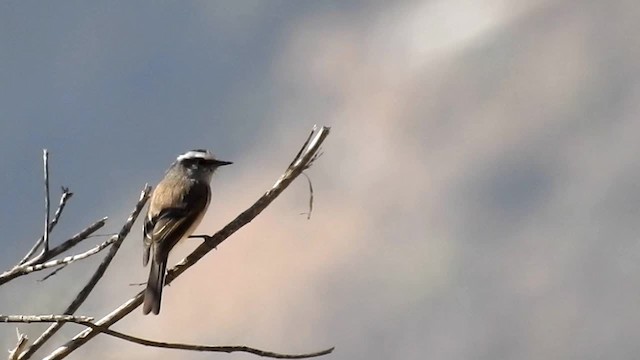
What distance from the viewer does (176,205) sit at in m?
3.20

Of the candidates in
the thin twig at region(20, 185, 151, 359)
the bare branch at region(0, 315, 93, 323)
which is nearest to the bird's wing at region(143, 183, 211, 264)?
the thin twig at region(20, 185, 151, 359)

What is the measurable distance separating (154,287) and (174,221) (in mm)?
795

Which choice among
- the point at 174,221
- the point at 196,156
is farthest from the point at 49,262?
the point at 196,156

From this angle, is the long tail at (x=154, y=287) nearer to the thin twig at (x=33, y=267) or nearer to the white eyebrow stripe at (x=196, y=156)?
the thin twig at (x=33, y=267)

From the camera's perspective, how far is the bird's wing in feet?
9.71

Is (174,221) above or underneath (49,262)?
above

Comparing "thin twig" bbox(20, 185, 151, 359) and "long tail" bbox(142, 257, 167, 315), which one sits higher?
"long tail" bbox(142, 257, 167, 315)

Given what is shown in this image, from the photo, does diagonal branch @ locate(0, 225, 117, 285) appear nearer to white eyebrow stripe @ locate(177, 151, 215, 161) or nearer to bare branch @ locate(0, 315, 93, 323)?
bare branch @ locate(0, 315, 93, 323)

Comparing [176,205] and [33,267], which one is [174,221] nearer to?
[176,205]

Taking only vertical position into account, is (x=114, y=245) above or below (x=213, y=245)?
below

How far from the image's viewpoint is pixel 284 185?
1.69m

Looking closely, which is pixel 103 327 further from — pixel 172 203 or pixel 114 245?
pixel 172 203

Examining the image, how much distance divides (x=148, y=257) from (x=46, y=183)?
1.34m

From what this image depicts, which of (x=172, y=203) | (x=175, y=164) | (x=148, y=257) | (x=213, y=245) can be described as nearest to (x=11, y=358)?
(x=213, y=245)
